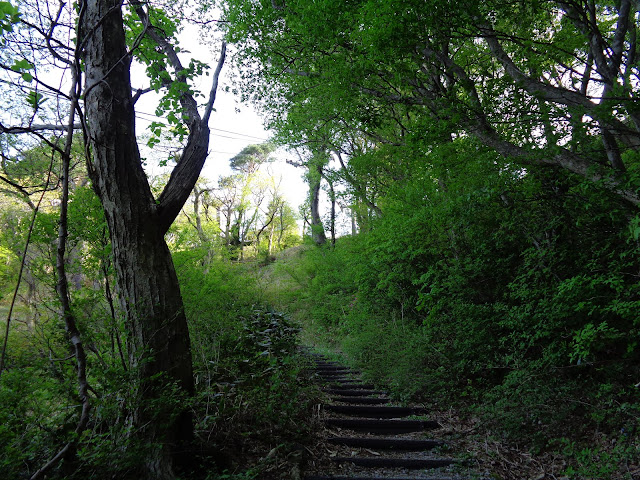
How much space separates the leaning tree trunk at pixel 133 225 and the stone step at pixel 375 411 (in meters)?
2.47

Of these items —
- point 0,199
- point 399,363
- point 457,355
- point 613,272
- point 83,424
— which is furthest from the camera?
point 0,199

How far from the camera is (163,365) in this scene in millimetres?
3123

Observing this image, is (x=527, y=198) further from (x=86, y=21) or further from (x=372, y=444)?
(x=86, y=21)

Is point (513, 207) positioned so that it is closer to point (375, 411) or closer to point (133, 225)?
point (375, 411)

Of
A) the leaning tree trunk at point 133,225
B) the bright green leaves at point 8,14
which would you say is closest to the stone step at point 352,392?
the leaning tree trunk at point 133,225

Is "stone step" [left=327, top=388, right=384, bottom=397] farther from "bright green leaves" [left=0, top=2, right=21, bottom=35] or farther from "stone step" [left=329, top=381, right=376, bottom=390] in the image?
"bright green leaves" [left=0, top=2, right=21, bottom=35]

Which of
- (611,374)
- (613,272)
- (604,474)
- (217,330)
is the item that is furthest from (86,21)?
(611,374)

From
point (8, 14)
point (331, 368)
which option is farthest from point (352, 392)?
point (8, 14)

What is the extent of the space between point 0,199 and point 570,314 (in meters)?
17.1

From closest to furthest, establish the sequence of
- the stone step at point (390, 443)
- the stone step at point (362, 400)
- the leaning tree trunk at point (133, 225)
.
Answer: the leaning tree trunk at point (133, 225) → the stone step at point (390, 443) → the stone step at point (362, 400)

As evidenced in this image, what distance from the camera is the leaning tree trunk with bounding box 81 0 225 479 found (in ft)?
10.2

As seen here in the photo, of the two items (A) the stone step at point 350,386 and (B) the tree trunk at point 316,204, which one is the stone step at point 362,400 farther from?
(B) the tree trunk at point 316,204

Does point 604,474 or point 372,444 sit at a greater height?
point 604,474

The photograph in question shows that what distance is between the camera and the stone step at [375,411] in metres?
5.10
